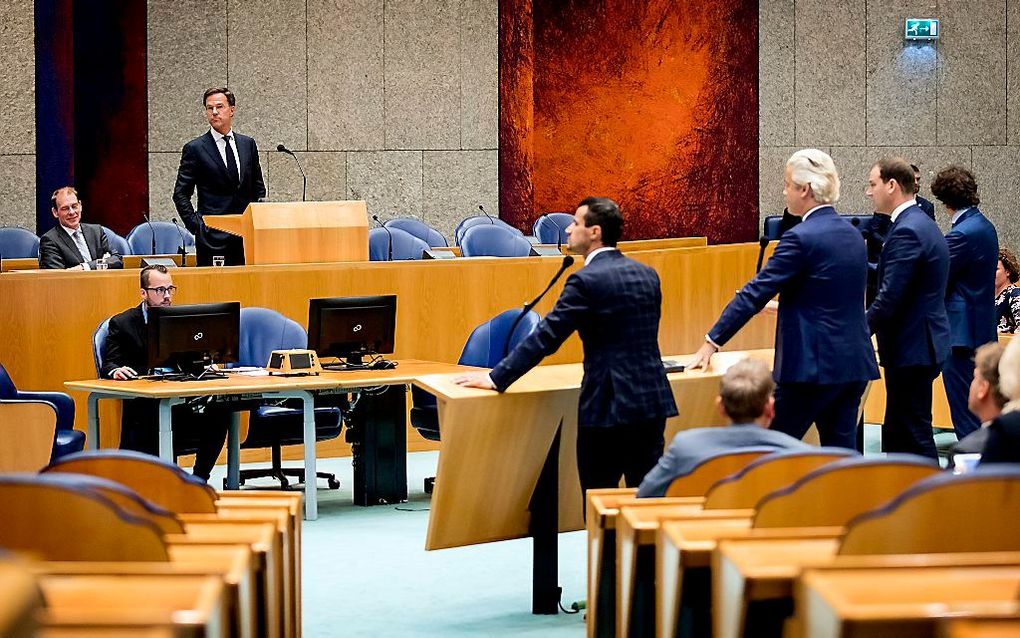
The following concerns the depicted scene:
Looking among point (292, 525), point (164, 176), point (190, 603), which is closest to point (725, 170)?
point (164, 176)

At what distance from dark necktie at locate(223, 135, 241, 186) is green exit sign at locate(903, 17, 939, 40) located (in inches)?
316

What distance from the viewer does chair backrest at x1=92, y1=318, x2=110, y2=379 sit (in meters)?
6.74

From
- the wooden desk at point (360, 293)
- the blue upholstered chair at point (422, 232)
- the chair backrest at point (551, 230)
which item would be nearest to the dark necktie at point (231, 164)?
the wooden desk at point (360, 293)

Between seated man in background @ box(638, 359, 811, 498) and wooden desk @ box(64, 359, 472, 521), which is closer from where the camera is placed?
seated man in background @ box(638, 359, 811, 498)

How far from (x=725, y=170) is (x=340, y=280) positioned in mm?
7472

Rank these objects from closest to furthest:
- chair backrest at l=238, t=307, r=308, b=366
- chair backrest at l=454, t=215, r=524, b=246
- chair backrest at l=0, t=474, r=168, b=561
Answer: chair backrest at l=0, t=474, r=168, b=561, chair backrest at l=238, t=307, r=308, b=366, chair backrest at l=454, t=215, r=524, b=246

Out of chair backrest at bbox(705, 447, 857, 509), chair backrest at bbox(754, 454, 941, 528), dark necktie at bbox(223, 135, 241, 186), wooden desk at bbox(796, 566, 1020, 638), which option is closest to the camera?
wooden desk at bbox(796, 566, 1020, 638)

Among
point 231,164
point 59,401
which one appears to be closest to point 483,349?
point 59,401

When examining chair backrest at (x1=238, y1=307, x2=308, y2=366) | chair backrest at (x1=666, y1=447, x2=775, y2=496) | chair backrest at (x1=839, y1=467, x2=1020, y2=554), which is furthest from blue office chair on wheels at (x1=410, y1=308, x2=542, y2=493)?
chair backrest at (x1=839, y1=467, x2=1020, y2=554)

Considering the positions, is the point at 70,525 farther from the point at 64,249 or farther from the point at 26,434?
the point at 64,249

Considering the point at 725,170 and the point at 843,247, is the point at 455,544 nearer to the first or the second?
the point at 843,247

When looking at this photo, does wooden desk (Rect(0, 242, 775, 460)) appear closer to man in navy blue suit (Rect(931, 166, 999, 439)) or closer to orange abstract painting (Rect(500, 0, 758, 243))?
man in navy blue suit (Rect(931, 166, 999, 439))

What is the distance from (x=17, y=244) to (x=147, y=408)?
3667 mm

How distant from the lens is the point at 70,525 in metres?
2.59
